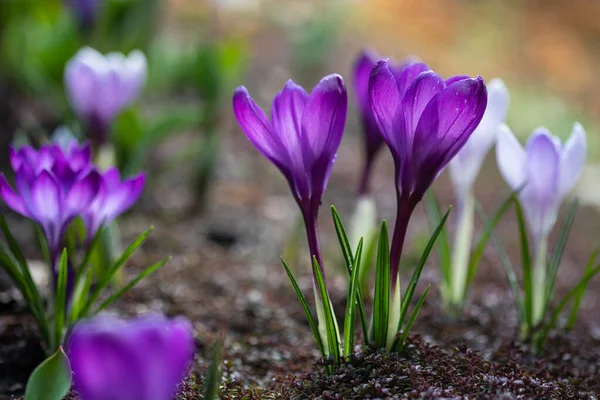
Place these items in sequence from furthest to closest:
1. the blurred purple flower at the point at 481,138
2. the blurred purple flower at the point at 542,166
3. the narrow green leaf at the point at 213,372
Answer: the blurred purple flower at the point at 481,138 < the blurred purple flower at the point at 542,166 < the narrow green leaf at the point at 213,372

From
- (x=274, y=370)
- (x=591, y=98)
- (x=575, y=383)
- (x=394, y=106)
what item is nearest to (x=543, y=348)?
(x=575, y=383)

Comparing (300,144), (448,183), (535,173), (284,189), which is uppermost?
(448,183)

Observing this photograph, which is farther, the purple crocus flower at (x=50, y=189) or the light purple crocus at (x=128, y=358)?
the purple crocus flower at (x=50, y=189)

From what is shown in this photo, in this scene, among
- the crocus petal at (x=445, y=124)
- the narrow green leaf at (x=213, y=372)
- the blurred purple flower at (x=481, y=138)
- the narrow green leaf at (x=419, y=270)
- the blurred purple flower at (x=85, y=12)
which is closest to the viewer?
the narrow green leaf at (x=213, y=372)

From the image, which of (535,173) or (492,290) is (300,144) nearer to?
(535,173)

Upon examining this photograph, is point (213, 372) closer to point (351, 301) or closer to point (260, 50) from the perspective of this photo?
point (351, 301)

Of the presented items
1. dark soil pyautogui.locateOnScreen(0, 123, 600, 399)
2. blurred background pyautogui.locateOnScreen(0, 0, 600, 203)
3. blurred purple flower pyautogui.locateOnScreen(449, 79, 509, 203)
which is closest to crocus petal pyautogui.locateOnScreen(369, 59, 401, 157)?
dark soil pyautogui.locateOnScreen(0, 123, 600, 399)

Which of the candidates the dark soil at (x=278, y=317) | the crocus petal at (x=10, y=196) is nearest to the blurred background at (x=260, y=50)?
the dark soil at (x=278, y=317)

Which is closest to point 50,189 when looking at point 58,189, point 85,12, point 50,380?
point 58,189

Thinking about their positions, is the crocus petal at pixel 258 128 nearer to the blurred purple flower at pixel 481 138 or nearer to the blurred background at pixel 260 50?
the blurred purple flower at pixel 481 138
